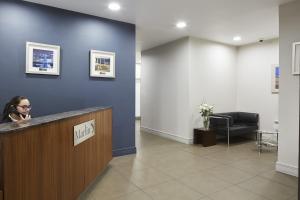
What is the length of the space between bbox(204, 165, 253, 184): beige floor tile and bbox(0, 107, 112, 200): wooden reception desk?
2035mm

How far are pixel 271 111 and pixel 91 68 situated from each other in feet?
16.3

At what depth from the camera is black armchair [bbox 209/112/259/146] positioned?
5.33 metres

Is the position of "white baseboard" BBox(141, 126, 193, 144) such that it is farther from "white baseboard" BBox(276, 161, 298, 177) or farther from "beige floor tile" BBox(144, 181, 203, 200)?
"beige floor tile" BBox(144, 181, 203, 200)

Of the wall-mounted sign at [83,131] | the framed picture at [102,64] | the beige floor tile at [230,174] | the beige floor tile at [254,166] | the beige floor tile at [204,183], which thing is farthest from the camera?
the framed picture at [102,64]

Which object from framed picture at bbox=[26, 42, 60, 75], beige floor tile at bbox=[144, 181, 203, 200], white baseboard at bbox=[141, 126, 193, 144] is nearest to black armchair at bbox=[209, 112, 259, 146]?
white baseboard at bbox=[141, 126, 193, 144]

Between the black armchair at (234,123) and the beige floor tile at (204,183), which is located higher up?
the black armchair at (234,123)

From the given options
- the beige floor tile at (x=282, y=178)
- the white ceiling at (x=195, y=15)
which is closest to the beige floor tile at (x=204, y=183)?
the beige floor tile at (x=282, y=178)

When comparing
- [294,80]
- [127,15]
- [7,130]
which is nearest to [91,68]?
Result: [127,15]

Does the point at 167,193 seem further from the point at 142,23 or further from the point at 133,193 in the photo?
the point at 142,23

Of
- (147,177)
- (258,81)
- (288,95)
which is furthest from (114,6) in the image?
(258,81)

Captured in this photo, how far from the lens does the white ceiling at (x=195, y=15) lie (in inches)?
139

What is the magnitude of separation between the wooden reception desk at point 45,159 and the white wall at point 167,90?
10.8 feet

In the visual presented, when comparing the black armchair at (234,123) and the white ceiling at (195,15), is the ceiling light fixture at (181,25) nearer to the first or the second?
the white ceiling at (195,15)

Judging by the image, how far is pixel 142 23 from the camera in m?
Answer: 4.53
